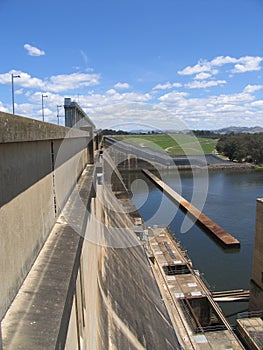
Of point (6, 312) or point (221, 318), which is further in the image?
point (221, 318)

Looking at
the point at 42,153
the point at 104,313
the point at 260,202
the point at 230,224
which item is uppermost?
the point at 42,153

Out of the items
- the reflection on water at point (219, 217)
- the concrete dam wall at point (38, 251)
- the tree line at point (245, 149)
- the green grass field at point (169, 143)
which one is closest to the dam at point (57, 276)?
the concrete dam wall at point (38, 251)

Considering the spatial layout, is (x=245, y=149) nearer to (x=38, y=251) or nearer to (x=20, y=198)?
(x=38, y=251)

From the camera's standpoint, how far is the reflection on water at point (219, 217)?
1109 cm

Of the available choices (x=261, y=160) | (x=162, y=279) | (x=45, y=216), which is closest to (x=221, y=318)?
(x=162, y=279)

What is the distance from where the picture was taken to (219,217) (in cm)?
1795

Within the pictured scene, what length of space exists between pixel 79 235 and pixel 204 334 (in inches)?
210

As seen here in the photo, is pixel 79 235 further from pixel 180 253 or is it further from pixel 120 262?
pixel 180 253

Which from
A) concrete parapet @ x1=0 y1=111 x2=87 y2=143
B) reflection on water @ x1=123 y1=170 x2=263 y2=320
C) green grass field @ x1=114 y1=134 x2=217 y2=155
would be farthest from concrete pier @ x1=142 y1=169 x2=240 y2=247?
green grass field @ x1=114 y1=134 x2=217 y2=155

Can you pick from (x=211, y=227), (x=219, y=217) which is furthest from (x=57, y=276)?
(x=219, y=217)

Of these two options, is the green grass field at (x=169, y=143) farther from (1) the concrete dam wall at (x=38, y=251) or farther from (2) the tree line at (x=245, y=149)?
(1) the concrete dam wall at (x=38, y=251)

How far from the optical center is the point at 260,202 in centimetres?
855

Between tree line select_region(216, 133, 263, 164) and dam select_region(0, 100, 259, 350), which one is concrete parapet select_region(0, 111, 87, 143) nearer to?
dam select_region(0, 100, 259, 350)

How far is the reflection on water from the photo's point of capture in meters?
11.1
